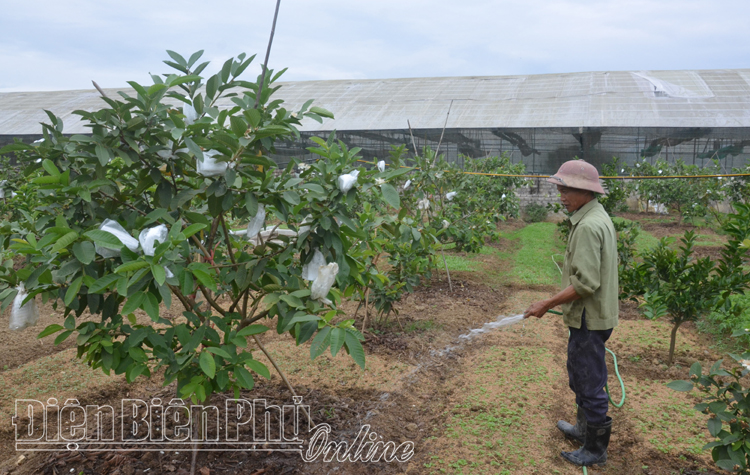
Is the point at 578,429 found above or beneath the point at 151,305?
beneath

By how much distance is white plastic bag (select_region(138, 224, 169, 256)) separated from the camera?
5.49 feet

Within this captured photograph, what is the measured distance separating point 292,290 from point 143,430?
52.2 inches

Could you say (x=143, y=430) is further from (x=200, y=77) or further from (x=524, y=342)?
(x=524, y=342)

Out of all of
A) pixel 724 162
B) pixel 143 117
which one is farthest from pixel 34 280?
pixel 724 162

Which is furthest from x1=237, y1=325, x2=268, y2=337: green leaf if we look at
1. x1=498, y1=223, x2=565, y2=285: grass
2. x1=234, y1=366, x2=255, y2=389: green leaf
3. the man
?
x1=498, y1=223, x2=565, y2=285: grass

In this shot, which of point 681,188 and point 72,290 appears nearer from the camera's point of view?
point 72,290

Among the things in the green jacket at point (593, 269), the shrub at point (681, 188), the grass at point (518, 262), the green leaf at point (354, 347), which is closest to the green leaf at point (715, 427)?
the green jacket at point (593, 269)

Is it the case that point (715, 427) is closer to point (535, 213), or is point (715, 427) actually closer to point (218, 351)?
point (218, 351)

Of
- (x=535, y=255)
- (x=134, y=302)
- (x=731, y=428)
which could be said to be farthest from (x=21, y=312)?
(x=535, y=255)

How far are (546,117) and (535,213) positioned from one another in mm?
3539

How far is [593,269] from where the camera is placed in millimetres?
2434

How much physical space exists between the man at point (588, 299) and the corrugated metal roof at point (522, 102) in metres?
9.89

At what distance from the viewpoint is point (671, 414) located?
3.12 metres

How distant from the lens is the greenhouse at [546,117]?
1356 centimetres
